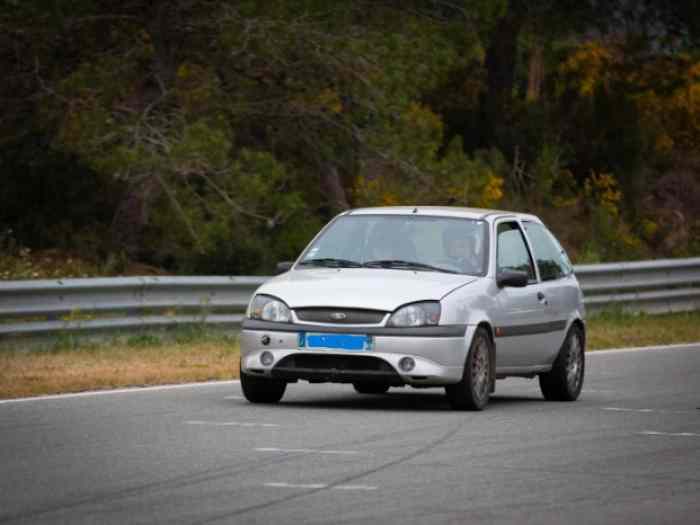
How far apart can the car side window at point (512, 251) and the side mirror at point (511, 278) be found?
153 mm

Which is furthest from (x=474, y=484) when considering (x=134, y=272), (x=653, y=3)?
(x=653, y=3)

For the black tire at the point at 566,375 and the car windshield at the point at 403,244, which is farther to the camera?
the black tire at the point at 566,375

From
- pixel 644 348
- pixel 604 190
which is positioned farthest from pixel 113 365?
pixel 604 190

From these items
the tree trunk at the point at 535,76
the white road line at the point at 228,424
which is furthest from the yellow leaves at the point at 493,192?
the white road line at the point at 228,424

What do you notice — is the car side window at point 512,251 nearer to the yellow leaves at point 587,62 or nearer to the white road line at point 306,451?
the white road line at point 306,451

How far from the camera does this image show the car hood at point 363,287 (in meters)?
13.0

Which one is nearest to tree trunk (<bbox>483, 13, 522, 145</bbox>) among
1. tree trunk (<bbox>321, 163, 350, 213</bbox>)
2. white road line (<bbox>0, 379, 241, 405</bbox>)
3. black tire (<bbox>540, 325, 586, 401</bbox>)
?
tree trunk (<bbox>321, 163, 350, 213</bbox>)

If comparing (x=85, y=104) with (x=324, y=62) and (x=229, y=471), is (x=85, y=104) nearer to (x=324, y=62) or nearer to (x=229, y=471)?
(x=324, y=62)

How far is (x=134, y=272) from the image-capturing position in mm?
29078

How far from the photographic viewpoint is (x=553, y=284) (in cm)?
1524

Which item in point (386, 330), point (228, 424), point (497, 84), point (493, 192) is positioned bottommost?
point (228, 424)

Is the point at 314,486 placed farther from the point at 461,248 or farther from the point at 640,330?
the point at 640,330

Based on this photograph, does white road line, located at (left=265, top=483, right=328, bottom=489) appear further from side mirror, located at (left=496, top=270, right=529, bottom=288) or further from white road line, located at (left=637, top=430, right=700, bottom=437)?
side mirror, located at (left=496, top=270, right=529, bottom=288)

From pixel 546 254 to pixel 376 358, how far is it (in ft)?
9.97
